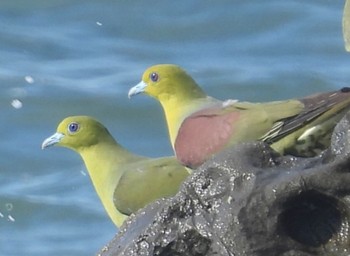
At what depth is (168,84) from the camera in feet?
24.5

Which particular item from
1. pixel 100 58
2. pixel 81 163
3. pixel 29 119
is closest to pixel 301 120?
pixel 81 163

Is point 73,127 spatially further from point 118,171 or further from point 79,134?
point 118,171

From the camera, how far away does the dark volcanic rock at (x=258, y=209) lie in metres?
4.30

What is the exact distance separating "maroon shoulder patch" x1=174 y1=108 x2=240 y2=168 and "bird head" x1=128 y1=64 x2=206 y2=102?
31.4 inches

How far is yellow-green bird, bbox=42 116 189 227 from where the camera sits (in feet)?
22.2

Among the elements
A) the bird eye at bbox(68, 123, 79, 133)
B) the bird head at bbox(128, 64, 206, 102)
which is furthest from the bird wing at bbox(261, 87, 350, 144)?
the bird eye at bbox(68, 123, 79, 133)

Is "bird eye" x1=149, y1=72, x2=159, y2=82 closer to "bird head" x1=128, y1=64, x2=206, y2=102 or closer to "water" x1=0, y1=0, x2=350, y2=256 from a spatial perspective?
"bird head" x1=128, y1=64, x2=206, y2=102

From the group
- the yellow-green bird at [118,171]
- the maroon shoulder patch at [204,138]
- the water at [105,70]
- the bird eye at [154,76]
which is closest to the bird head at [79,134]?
the yellow-green bird at [118,171]

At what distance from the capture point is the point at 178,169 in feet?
22.4

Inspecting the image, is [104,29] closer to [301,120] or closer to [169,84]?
[169,84]

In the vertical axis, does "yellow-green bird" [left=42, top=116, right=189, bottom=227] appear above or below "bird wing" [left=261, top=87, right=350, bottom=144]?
above

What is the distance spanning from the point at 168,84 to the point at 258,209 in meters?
3.21

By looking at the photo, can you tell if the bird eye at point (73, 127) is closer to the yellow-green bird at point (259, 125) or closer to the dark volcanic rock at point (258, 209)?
the yellow-green bird at point (259, 125)

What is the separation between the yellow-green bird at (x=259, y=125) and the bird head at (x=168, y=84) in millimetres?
182
